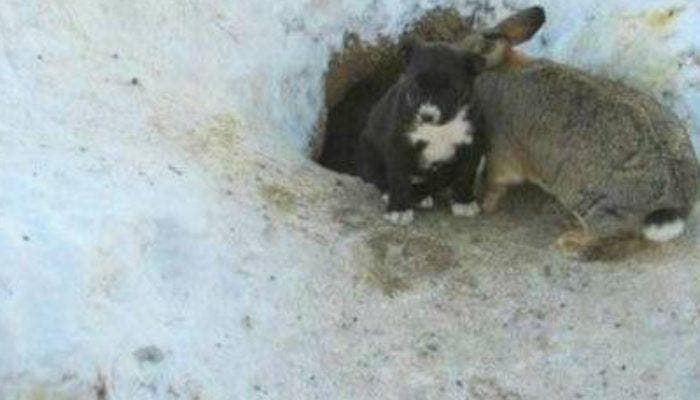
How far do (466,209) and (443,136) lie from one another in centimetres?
46

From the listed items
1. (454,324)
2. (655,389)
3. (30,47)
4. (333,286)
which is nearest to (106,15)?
(30,47)

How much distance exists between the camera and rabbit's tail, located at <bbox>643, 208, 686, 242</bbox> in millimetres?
5629

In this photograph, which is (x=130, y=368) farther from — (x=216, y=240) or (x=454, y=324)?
(x=454, y=324)

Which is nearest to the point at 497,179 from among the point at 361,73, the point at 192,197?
the point at 361,73

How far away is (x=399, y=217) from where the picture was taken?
6273 mm

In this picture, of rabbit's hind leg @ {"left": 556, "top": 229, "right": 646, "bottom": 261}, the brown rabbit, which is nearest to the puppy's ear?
the brown rabbit

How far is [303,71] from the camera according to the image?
23.4 ft

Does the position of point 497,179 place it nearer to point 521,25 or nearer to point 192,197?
point 521,25

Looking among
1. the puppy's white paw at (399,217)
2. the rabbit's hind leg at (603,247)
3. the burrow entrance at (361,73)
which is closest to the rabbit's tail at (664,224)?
the rabbit's hind leg at (603,247)

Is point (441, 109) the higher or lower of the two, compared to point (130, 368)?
higher

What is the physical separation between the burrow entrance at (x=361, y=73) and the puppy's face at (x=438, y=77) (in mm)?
1319

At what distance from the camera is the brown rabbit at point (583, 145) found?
5.74m

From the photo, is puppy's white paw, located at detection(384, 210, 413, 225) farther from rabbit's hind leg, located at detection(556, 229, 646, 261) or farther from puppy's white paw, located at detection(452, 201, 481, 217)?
rabbit's hind leg, located at detection(556, 229, 646, 261)

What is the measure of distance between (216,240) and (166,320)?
0.54 meters
